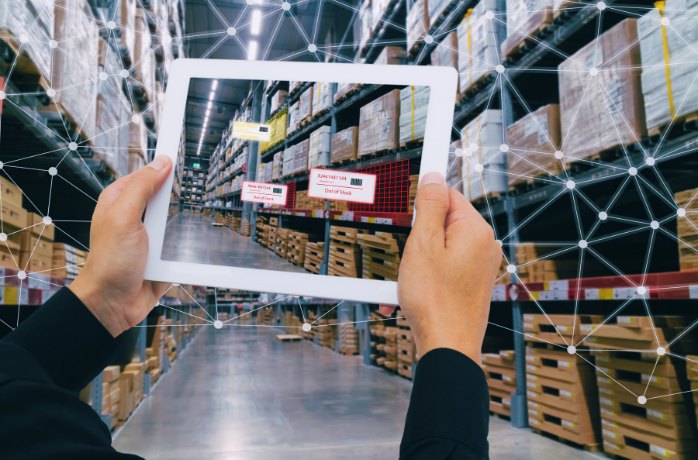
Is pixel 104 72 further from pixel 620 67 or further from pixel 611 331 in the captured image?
pixel 611 331

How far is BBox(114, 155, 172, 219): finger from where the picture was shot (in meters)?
0.77

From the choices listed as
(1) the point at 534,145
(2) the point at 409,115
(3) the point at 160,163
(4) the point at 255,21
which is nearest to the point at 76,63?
(3) the point at 160,163

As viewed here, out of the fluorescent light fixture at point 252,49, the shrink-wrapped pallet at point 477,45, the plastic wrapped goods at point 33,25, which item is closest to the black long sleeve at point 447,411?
the plastic wrapped goods at point 33,25

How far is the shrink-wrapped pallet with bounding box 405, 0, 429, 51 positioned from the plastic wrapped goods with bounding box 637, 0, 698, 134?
8.76ft

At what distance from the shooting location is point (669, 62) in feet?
7.31

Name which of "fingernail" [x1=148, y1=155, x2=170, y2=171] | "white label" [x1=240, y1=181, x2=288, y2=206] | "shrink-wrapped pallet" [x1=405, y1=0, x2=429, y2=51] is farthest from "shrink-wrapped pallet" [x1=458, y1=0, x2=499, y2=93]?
"fingernail" [x1=148, y1=155, x2=170, y2=171]

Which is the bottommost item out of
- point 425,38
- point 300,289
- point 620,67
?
point 300,289

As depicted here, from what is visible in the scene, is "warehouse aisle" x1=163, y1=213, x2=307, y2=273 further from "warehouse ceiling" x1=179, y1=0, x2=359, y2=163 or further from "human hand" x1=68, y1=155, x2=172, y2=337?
"warehouse ceiling" x1=179, y1=0, x2=359, y2=163

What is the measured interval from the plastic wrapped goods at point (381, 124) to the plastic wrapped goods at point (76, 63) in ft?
7.74

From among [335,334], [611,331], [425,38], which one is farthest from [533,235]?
[335,334]

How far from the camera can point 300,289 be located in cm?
77

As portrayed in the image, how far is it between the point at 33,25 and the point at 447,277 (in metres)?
2.11

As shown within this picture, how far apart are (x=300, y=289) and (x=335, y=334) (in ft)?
23.4

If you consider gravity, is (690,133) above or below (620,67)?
below
